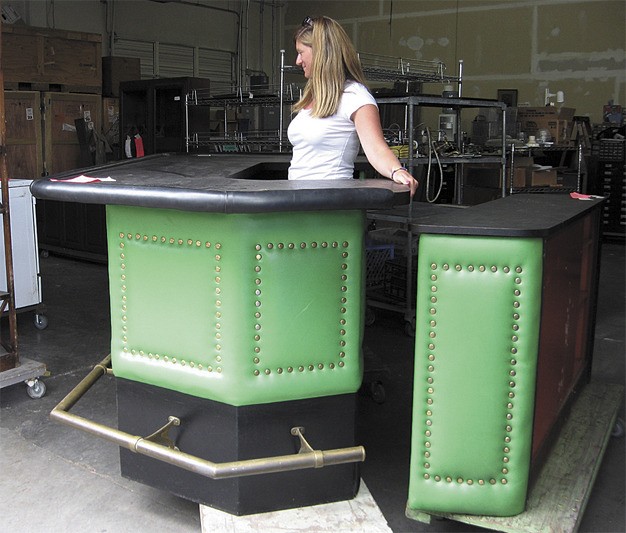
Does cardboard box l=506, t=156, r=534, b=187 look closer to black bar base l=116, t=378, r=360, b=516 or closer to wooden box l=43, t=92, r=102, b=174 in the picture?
wooden box l=43, t=92, r=102, b=174

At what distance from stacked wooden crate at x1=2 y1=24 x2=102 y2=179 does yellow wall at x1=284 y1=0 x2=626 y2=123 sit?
A: 5.71 meters

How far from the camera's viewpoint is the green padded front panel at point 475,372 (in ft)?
6.44

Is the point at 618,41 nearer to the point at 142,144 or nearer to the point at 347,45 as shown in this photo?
the point at 142,144

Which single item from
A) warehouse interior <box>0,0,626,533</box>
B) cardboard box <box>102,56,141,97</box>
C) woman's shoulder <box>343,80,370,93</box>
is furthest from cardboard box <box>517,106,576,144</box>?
woman's shoulder <box>343,80,370,93</box>

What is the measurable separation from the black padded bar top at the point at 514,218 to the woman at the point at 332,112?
349 mm

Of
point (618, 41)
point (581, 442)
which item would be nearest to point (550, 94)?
point (618, 41)

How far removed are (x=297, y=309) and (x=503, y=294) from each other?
0.62 metres

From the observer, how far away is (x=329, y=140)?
246 centimetres

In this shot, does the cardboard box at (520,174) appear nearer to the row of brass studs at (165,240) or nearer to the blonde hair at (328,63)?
the blonde hair at (328,63)

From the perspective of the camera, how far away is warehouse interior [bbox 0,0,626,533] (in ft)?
8.09

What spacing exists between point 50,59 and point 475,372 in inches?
288

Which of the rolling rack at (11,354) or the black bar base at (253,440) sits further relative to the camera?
the rolling rack at (11,354)

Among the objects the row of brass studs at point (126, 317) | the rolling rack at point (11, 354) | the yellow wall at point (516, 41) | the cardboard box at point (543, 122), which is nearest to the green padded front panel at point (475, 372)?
the row of brass studs at point (126, 317)

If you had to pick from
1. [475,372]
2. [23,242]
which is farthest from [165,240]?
[23,242]
